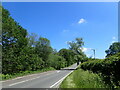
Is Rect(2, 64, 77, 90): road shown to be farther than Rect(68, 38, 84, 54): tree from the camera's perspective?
No

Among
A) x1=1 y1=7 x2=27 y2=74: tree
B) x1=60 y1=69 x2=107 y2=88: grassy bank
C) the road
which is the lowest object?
the road

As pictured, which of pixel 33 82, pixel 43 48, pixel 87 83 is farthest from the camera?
pixel 43 48

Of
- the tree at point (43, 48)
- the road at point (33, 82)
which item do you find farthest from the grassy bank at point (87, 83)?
the tree at point (43, 48)

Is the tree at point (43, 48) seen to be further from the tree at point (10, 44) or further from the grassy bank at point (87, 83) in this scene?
the grassy bank at point (87, 83)

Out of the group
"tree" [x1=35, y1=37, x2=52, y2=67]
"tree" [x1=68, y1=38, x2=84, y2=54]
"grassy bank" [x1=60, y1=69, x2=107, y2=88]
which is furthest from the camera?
"tree" [x1=68, y1=38, x2=84, y2=54]

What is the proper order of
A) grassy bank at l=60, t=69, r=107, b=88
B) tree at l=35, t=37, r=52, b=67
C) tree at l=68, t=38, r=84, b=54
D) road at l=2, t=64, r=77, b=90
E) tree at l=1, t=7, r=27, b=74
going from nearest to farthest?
grassy bank at l=60, t=69, r=107, b=88
road at l=2, t=64, r=77, b=90
tree at l=1, t=7, r=27, b=74
tree at l=35, t=37, r=52, b=67
tree at l=68, t=38, r=84, b=54

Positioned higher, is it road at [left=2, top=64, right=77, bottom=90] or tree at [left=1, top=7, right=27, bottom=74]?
tree at [left=1, top=7, right=27, bottom=74]

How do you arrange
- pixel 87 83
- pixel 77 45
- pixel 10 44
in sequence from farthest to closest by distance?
pixel 77 45 < pixel 10 44 < pixel 87 83

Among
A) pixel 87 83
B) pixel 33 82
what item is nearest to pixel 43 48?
pixel 33 82

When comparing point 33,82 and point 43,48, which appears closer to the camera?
point 33,82

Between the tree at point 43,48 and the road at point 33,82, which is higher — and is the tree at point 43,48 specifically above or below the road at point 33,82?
above

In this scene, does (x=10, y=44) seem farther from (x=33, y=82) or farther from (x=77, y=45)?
(x=77, y=45)

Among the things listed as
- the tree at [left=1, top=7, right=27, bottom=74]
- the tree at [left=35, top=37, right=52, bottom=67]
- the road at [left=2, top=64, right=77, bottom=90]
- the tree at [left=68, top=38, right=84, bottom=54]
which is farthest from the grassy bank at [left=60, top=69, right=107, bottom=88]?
the tree at [left=68, top=38, right=84, bottom=54]

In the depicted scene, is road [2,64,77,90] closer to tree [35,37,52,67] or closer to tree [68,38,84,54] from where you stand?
tree [35,37,52,67]
